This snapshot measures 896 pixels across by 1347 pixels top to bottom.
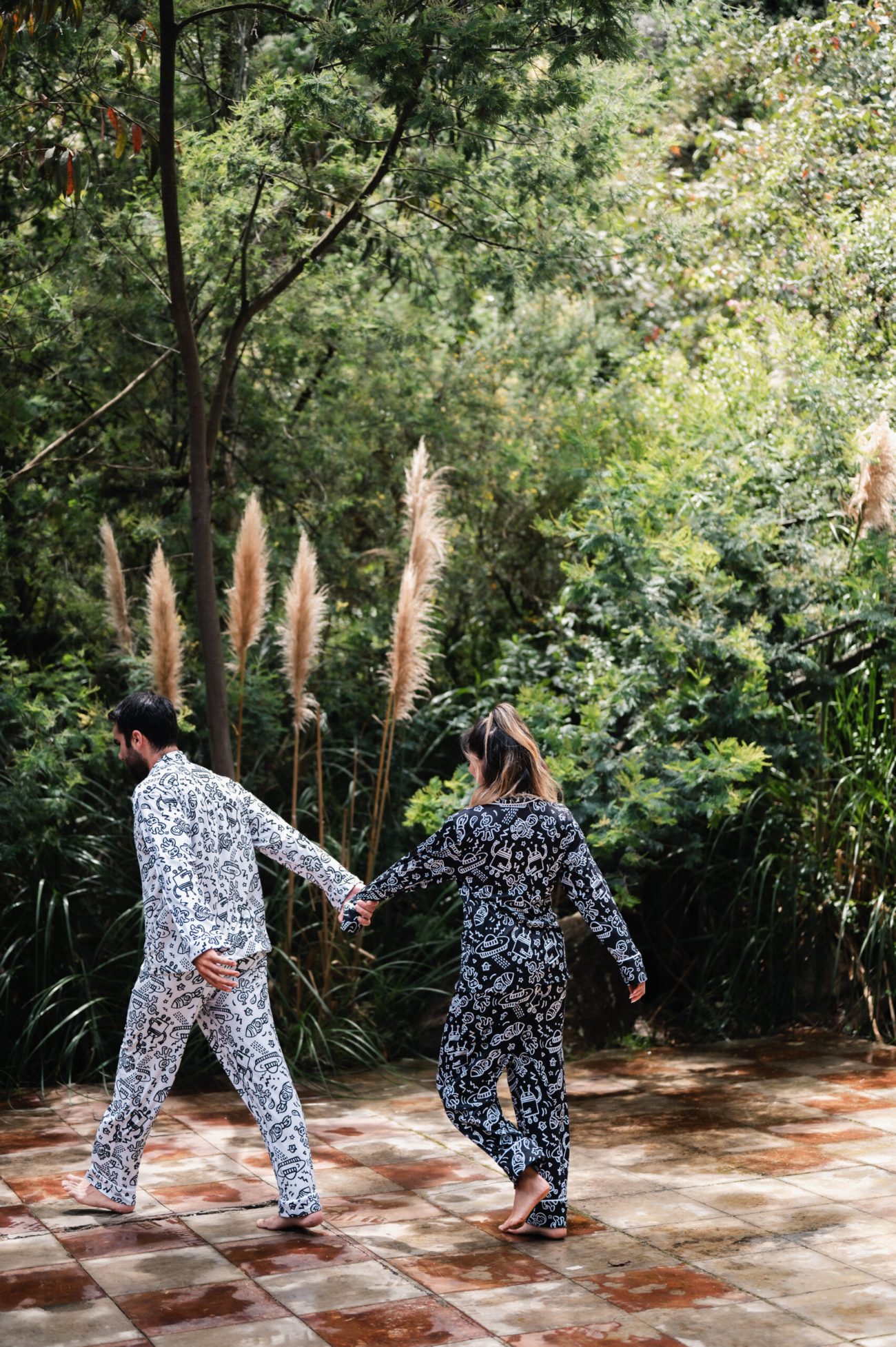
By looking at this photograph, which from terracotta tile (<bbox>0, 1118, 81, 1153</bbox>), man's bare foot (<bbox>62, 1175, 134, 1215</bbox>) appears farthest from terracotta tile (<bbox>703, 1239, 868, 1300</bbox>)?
terracotta tile (<bbox>0, 1118, 81, 1153</bbox>)

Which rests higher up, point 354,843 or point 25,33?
point 25,33

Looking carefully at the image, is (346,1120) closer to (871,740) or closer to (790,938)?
(790,938)

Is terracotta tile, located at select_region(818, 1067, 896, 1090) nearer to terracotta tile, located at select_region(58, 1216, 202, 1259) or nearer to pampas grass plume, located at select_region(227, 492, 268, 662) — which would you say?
terracotta tile, located at select_region(58, 1216, 202, 1259)

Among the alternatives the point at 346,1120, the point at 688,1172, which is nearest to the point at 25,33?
the point at 346,1120

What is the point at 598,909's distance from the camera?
467 centimetres

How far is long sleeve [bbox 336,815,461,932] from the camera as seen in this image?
184 inches

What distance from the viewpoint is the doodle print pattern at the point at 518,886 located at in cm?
462

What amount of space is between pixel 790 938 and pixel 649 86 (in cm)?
478

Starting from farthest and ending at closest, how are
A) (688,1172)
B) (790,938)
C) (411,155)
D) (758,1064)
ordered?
(411,155) → (790,938) → (758,1064) → (688,1172)

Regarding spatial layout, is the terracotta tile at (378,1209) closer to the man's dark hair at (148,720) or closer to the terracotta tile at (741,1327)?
the terracotta tile at (741,1327)

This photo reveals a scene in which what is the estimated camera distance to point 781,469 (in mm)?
7617

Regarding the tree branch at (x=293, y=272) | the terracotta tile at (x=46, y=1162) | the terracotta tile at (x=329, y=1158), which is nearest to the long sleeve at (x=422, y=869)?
the terracotta tile at (x=329, y=1158)

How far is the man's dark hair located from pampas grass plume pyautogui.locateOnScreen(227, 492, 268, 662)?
186 centimetres

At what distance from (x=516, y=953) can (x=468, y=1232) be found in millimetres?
911
